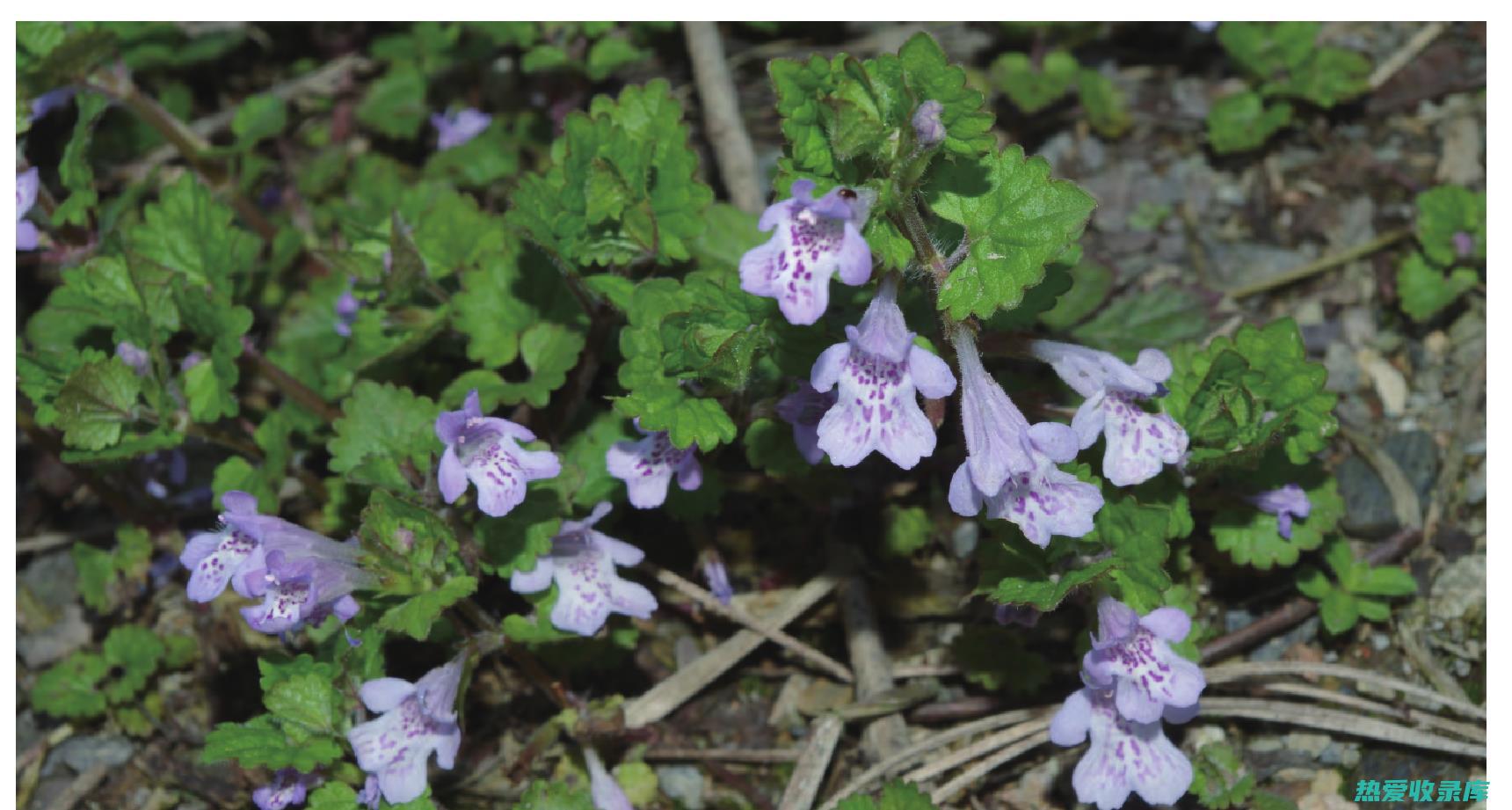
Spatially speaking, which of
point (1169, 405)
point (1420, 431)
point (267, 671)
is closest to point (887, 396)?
point (1169, 405)

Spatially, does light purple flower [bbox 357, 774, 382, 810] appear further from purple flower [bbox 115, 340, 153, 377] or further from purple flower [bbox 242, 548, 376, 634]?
purple flower [bbox 115, 340, 153, 377]

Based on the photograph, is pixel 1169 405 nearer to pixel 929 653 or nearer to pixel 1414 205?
pixel 929 653

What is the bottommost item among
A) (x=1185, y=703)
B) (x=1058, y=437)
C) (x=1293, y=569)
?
(x=1293, y=569)

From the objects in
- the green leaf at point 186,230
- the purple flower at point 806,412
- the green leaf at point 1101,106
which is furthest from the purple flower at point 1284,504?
the green leaf at point 186,230

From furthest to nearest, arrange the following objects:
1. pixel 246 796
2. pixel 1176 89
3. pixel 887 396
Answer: pixel 1176 89
pixel 246 796
pixel 887 396

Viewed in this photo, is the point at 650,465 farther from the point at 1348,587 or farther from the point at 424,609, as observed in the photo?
the point at 1348,587

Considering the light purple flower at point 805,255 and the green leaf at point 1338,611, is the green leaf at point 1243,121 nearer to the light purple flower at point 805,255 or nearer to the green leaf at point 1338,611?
the green leaf at point 1338,611

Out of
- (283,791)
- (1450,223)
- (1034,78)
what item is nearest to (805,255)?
(283,791)

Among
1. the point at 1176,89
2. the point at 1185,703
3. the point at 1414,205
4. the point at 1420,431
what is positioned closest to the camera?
the point at 1185,703
